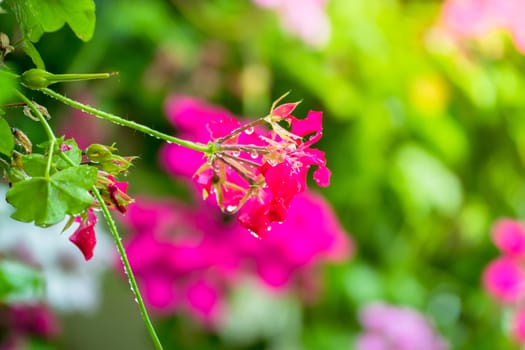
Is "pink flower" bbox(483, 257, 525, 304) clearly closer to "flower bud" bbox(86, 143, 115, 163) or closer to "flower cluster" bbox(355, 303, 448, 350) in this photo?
"flower cluster" bbox(355, 303, 448, 350)

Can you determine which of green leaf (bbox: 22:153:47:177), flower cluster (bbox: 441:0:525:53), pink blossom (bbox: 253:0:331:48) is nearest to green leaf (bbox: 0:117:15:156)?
green leaf (bbox: 22:153:47:177)

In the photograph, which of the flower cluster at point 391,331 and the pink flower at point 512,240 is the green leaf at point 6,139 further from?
the pink flower at point 512,240

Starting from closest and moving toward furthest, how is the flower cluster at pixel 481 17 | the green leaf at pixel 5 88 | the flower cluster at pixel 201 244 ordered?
the green leaf at pixel 5 88, the flower cluster at pixel 201 244, the flower cluster at pixel 481 17

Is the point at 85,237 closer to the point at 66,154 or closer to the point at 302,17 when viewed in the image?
the point at 66,154

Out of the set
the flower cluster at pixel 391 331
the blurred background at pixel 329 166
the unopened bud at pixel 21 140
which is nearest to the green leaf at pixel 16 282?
the unopened bud at pixel 21 140

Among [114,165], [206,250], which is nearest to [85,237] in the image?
[114,165]

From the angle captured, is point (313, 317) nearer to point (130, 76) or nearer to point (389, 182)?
point (389, 182)

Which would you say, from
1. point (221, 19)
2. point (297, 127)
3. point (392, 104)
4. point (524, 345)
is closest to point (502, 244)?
point (524, 345)
